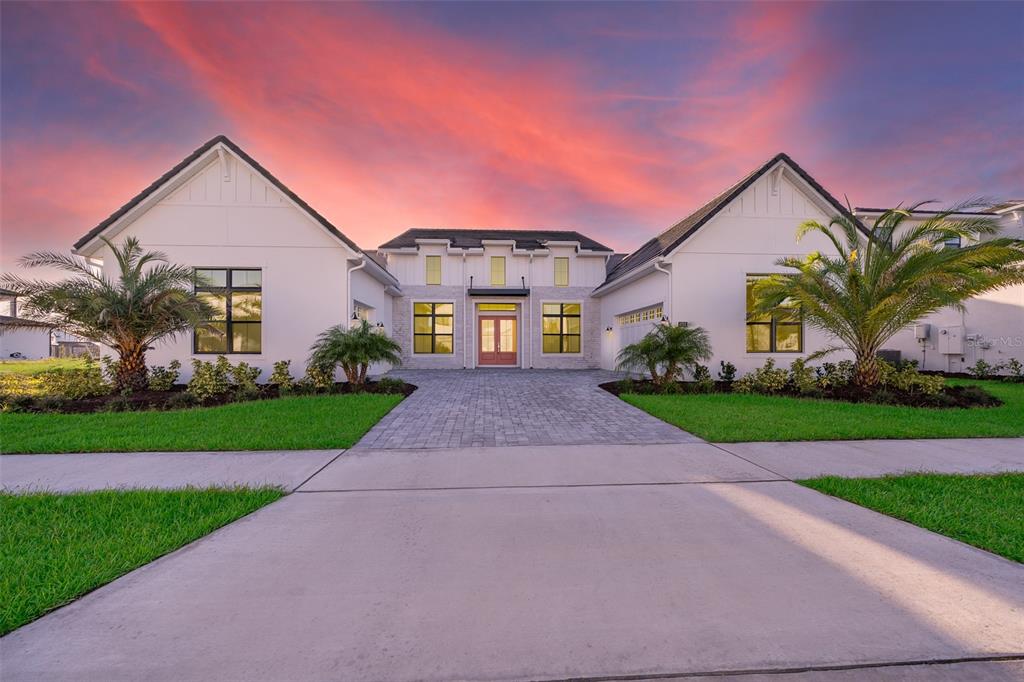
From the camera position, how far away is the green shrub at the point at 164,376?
1032 centimetres

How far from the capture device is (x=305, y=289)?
1201 centimetres

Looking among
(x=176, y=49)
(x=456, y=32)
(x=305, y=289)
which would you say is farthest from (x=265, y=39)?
(x=305, y=289)

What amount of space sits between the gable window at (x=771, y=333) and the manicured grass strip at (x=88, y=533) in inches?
537

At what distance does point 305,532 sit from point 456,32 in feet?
38.9

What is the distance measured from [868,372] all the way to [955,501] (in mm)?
8284

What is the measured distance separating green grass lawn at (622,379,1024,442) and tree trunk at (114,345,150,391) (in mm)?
12229

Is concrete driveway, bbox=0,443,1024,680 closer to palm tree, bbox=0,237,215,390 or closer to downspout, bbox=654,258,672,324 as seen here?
palm tree, bbox=0,237,215,390

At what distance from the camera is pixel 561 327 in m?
18.9

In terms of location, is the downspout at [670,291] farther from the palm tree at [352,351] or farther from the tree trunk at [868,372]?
the palm tree at [352,351]

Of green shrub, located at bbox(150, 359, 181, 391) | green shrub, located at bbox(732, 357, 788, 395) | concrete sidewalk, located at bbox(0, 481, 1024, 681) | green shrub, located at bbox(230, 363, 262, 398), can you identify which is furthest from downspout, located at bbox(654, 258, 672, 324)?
green shrub, located at bbox(150, 359, 181, 391)

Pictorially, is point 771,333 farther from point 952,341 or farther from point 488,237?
point 488,237

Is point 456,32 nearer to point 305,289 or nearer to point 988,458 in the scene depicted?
point 305,289

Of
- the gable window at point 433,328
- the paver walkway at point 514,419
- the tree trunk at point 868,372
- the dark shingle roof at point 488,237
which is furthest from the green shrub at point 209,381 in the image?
the tree trunk at point 868,372

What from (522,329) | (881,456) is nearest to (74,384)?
(522,329)
